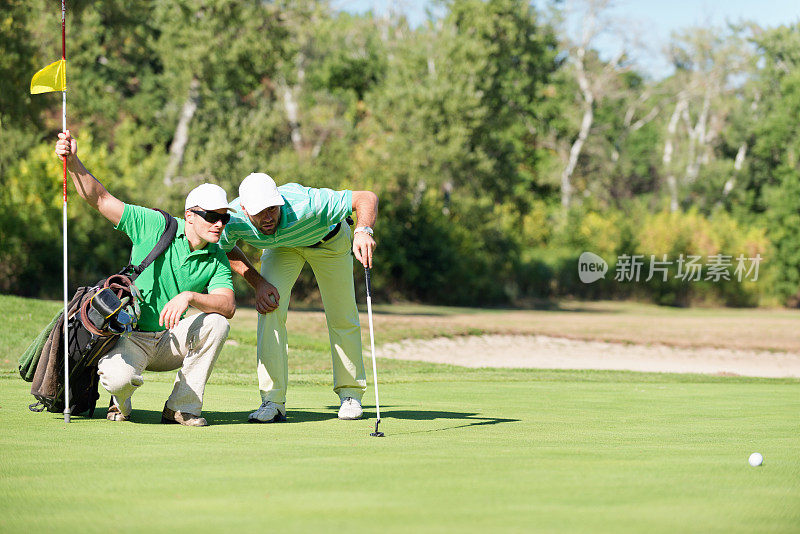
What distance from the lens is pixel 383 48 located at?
5194cm

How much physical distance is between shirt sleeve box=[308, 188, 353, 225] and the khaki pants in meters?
0.95

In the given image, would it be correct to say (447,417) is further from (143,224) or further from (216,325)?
(143,224)

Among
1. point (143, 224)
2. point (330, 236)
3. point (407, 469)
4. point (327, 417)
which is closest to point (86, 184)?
point (143, 224)

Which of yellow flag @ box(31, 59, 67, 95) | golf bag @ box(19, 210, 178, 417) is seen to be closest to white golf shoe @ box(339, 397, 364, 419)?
golf bag @ box(19, 210, 178, 417)

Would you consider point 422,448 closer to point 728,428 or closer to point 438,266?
point 728,428

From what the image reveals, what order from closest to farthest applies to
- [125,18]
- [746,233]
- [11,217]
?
[11,217] < [125,18] < [746,233]

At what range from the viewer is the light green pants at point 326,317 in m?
Result: 7.03

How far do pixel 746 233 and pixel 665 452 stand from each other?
47684 millimetres

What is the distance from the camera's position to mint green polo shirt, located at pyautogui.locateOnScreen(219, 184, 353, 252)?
6.61 metres

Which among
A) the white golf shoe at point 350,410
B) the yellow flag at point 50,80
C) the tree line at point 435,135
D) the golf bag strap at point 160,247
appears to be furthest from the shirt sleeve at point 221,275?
the tree line at point 435,135

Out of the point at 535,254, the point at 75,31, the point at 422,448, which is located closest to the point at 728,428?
the point at 422,448

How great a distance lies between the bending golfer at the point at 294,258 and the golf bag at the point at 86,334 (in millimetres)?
561

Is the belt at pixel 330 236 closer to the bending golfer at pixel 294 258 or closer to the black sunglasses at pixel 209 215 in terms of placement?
the bending golfer at pixel 294 258

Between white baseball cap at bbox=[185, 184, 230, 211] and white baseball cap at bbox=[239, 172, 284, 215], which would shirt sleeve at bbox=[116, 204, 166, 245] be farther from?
white baseball cap at bbox=[239, 172, 284, 215]
